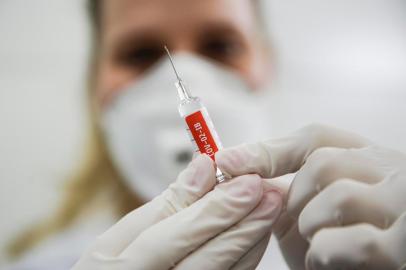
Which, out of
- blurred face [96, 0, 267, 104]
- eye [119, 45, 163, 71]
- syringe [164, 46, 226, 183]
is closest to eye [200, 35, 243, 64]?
blurred face [96, 0, 267, 104]

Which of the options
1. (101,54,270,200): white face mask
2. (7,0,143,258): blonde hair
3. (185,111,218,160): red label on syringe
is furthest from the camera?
(7,0,143,258): blonde hair

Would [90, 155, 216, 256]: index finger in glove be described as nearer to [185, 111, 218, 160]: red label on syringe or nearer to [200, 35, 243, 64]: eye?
[185, 111, 218, 160]: red label on syringe

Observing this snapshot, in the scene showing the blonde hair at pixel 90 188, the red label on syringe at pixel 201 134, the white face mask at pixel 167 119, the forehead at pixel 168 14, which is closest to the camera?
the red label on syringe at pixel 201 134

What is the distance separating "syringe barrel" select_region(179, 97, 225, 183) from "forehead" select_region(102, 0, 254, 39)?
2.36 feet

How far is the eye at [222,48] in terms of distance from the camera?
4.70 ft

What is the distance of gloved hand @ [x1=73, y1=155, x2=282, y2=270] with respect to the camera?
711mm

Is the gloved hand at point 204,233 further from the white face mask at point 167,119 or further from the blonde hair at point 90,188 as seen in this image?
the blonde hair at point 90,188

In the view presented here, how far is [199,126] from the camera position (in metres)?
0.73

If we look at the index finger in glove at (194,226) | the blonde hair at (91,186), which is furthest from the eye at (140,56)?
the index finger in glove at (194,226)

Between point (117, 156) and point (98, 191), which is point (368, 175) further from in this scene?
point (98, 191)

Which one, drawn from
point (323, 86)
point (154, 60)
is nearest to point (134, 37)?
point (154, 60)

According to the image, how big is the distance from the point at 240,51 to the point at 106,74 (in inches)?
20.0

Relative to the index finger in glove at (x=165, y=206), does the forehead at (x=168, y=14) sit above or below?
above

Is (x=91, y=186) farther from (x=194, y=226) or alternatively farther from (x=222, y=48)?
(x=194, y=226)
